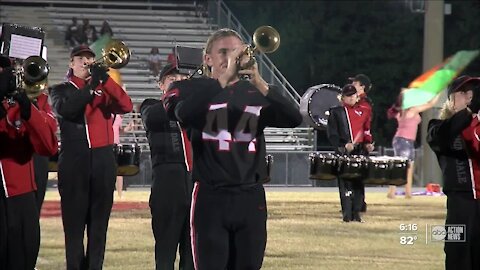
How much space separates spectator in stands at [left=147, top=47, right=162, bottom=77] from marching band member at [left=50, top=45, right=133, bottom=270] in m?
19.0

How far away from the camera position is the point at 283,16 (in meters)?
34.9

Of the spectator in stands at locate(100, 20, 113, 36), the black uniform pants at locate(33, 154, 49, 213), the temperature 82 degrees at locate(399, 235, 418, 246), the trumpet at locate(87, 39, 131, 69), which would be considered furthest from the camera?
the spectator in stands at locate(100, 20, 113, 36)

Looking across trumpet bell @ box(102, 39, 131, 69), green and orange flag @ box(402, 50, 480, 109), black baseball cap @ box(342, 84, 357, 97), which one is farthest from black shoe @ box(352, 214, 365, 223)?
trumpet bell @ box(102, 39, 131, 69)

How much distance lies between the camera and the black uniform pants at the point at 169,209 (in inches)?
320

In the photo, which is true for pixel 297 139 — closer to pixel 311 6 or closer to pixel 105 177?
pixel 311 6

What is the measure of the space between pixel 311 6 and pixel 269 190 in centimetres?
1333

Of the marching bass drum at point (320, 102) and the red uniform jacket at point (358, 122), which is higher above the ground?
the marching bass drum at point (320, 102)

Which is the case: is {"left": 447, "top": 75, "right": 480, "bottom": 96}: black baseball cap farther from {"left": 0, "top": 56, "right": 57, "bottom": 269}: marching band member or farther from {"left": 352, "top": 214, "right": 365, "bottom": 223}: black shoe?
{"left": 352, "top": 214, "right": 365, "bottom": 223}: black shoe

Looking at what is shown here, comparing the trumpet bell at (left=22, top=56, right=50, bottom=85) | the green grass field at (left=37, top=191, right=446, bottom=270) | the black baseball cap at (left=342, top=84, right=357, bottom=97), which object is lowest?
the green grass field at (left=37, top=191, right=446, bottom=270)

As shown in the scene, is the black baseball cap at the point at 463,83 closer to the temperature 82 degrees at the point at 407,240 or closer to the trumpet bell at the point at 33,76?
the trumpet bell at the point at 33,76

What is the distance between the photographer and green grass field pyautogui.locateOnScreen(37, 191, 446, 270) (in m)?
10.3

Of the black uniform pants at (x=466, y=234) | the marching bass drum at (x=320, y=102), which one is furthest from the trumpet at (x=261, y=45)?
the marching bass drum at (x=320, y=102)

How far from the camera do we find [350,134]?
14.7 m

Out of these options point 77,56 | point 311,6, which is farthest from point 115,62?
point 311,6
